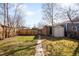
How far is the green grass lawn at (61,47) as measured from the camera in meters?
2.98

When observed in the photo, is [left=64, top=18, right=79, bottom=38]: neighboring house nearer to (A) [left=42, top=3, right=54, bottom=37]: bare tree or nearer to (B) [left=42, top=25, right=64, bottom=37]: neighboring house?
(B) [left=42, top=25, right=64, bottom=37]: neighboring house

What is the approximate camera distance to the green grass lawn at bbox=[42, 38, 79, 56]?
2984 millimetres

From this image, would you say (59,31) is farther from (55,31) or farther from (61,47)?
Result: (61,47)

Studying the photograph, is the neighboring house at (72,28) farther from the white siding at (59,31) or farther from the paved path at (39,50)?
the paved path at (39,50)

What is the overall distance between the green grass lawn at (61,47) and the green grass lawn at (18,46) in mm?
169

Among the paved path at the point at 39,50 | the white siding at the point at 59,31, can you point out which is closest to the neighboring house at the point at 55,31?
the white siding at the point at 59,31

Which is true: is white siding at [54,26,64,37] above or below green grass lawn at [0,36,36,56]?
above

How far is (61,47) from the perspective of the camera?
118 inches

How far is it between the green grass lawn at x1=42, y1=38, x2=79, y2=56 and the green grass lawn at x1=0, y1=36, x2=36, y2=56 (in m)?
0.17

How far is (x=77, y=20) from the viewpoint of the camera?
3002 mm

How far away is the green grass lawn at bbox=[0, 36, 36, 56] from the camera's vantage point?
117 inches

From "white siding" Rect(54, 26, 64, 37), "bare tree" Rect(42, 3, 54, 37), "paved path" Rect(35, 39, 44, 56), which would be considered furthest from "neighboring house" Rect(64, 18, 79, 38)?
"paved path" Rect(35, 39, 44, 56)

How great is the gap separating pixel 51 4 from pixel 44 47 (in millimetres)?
531

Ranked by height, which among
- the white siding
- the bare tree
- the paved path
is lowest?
the paved path
